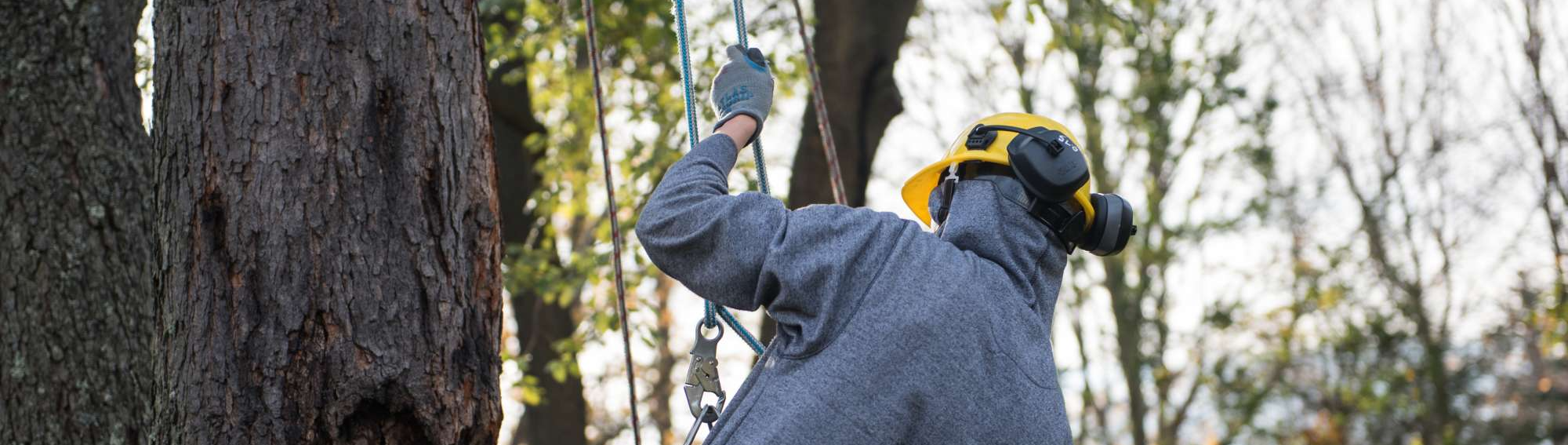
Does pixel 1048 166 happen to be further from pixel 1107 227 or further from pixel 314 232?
pixel 314 232

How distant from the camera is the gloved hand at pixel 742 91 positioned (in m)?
2.33

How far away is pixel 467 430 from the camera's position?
208 centimetres

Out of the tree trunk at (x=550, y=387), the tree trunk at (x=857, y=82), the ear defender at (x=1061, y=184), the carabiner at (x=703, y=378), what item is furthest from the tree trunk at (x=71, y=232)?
the tree trunk at (x=550, y=387)

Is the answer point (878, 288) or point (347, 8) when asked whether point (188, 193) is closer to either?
point (347, 8)

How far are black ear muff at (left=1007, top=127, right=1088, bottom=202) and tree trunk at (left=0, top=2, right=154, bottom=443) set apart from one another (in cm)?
206

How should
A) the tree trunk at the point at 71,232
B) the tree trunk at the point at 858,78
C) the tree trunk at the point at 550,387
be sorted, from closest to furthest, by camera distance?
1. the tree trunk at the point at 71,232
2. the tree trunk at the point at 858,78
3. the tree trunk at the point at 550,387

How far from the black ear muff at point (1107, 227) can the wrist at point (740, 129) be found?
0.61 metres

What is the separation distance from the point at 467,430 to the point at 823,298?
1.97 ft

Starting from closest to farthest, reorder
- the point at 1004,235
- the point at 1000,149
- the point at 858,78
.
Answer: the point at 1004,235 < the point at 1000,149 < the point at 858,78

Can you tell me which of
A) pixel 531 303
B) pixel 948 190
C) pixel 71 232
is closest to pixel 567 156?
pixel 531 303

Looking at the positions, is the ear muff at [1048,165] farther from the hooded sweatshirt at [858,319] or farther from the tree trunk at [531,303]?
the tree trunk at [531,303]

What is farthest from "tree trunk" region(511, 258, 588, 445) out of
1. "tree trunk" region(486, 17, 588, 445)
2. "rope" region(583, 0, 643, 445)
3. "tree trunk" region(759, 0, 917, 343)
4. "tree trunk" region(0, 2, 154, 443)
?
"rope" region(583, 0, 643, 445)

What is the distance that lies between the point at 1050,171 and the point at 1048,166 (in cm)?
1

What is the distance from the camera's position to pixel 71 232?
324 centimetres
